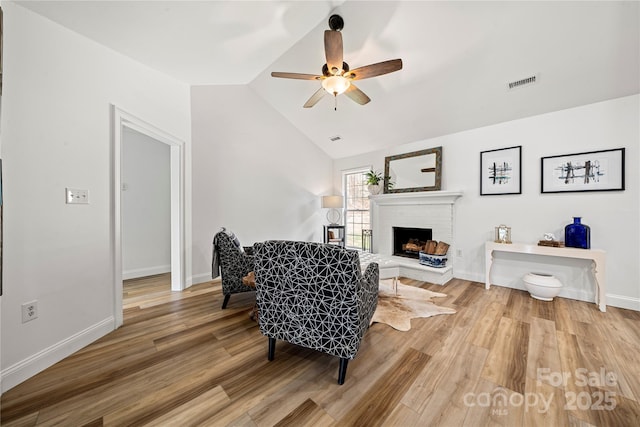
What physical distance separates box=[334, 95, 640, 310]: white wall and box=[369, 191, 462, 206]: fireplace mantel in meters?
0.23

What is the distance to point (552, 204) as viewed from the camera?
3.14 m

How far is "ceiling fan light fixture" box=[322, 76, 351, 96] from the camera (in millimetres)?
2426

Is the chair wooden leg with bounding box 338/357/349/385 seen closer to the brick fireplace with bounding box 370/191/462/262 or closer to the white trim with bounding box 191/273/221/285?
the white trim with bounding box 191/273/221/285

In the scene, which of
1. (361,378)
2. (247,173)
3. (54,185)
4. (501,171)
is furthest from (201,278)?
(501,171)

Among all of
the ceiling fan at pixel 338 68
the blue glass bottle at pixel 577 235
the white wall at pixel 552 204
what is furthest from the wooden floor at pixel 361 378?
the ceiling fan at pixel 338 68

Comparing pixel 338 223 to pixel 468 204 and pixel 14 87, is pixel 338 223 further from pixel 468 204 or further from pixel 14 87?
pixel 14 87

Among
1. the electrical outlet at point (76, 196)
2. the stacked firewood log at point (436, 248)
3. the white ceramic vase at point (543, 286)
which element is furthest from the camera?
the stacked firewood log at point (436, 248)

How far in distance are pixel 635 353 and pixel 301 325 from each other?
2.67 meters

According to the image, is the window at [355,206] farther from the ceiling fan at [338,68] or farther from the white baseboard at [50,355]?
the white baseboard at [50,355]

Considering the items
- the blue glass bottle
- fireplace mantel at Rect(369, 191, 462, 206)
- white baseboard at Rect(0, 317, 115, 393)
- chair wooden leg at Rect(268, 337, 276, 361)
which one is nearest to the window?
fireplace mantel at Rect(369, 191, 462, 206)

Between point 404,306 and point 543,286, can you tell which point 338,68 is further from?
point 543,286

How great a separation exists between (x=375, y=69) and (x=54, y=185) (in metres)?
2.93

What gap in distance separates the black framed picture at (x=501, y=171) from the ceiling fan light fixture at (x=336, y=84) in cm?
262

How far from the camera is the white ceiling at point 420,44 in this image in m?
2.12
